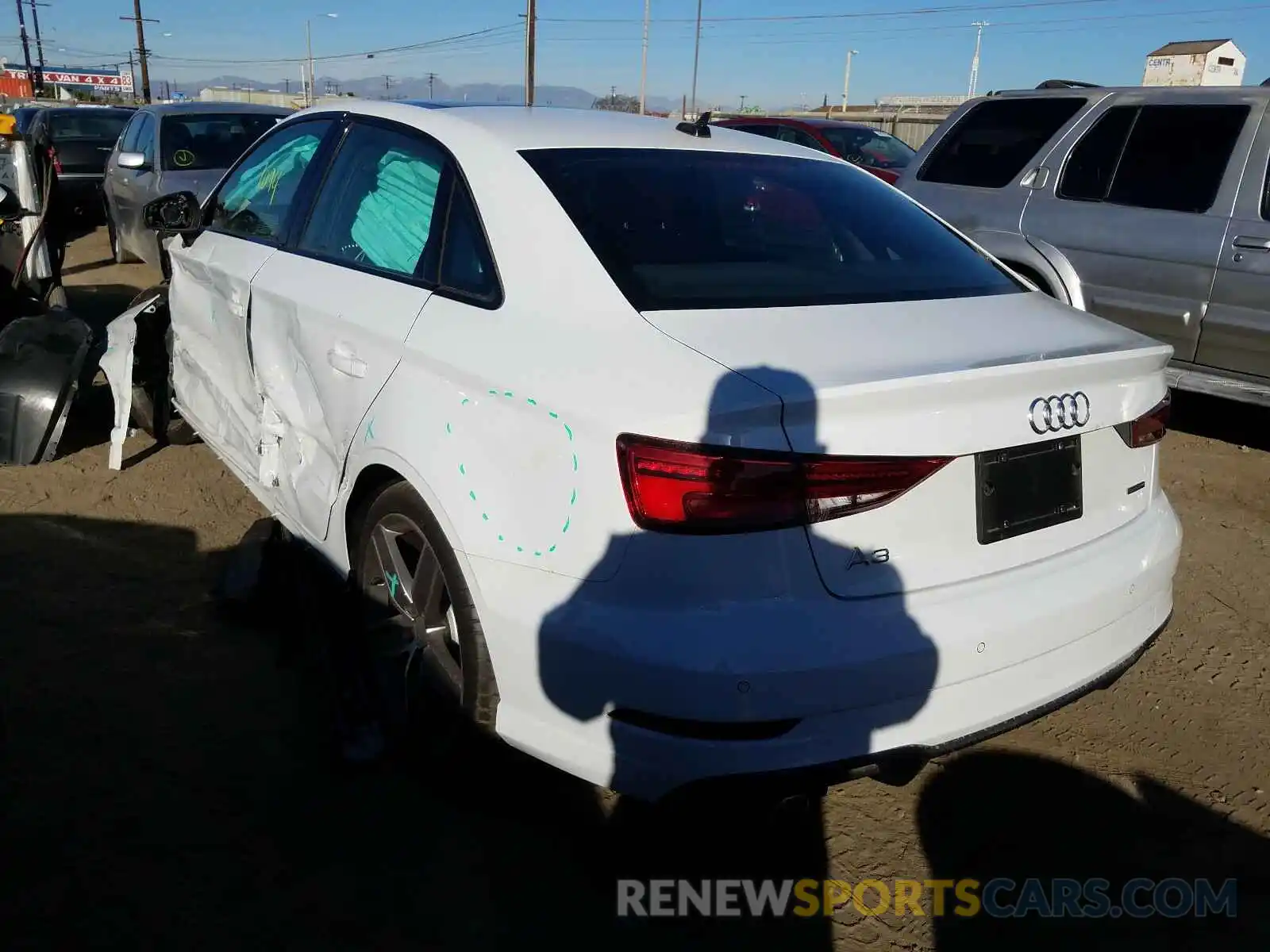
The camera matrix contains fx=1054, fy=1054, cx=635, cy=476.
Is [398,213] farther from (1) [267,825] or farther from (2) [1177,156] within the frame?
(2) [1177,156]

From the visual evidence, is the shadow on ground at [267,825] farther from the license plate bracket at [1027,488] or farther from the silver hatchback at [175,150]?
the silver hatchback at [175,150]

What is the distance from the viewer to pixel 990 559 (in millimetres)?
2244

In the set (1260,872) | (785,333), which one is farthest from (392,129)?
(1260,872)

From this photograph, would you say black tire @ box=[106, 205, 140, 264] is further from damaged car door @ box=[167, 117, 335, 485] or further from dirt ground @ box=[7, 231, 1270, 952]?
dirt ground @ box=[7, 231, 1270, 952]

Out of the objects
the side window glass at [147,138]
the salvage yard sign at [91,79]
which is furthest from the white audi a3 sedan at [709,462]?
the salvage yard sign at [91,79]

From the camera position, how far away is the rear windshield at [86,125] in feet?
50.1

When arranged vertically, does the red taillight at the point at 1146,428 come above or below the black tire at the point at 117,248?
above

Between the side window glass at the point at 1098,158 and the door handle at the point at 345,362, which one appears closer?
the door handle at the point at 345,362

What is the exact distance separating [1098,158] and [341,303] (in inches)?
194

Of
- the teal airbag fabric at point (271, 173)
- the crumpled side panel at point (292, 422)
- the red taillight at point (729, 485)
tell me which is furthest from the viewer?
the teal airbag fabric at point (271, 173)

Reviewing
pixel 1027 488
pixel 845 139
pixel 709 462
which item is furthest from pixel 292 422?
pixel 845 139

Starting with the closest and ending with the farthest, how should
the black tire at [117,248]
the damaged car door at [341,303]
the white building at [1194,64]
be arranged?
the damaged car door at [341,303], the black tire at [117,248], the white building at [1194,64]

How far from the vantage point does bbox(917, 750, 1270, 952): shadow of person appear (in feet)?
8.05

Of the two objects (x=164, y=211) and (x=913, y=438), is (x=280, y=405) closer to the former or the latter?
(x=164, y=211)
